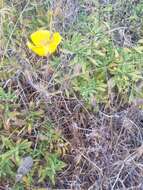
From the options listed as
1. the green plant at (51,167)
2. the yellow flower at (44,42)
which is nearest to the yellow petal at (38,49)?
the yellow flower at (44,42)

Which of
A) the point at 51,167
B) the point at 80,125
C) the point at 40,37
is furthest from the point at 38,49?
the point at 51,167

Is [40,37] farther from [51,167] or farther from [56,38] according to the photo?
[51,167]

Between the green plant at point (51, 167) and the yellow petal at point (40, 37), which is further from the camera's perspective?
the yellow petal at point (40, 37)

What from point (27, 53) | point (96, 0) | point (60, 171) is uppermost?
point (96, 0)

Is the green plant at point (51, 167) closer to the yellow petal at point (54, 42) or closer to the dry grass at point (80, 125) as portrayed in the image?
the dry grass at point (80, 125)

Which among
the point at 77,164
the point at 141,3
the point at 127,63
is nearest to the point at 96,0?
the point at 141,3

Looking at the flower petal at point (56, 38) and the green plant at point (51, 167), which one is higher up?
the flower petal at point (56, 38)

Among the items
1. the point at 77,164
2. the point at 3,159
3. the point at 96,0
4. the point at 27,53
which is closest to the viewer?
the point at 3,159

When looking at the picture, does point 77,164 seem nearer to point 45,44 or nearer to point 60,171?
point 60,171
